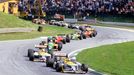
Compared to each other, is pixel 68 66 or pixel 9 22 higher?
pixel 68 66

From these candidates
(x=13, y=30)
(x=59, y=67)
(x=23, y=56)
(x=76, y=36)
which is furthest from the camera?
(x=13, y=30)

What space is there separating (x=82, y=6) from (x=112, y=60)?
136 feet

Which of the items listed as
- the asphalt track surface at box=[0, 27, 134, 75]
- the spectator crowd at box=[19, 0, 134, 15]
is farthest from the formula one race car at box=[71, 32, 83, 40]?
the spectator crowd at box=[19, 0, 134, 15]

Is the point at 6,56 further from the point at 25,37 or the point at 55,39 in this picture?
the point at 25,37

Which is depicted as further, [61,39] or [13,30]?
[13,30]

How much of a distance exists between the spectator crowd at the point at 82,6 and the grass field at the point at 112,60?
24832mm

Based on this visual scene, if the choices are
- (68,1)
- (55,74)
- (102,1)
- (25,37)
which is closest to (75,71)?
(55,74)

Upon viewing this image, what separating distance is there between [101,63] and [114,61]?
0.99 m

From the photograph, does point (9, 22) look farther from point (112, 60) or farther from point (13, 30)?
point (112, 60)

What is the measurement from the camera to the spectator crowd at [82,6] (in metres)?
58.1

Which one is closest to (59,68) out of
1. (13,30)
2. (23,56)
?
(23,56)

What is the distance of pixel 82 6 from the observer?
67312 mm

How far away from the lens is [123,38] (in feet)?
146

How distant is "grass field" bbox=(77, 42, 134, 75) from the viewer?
2220 centimetres
